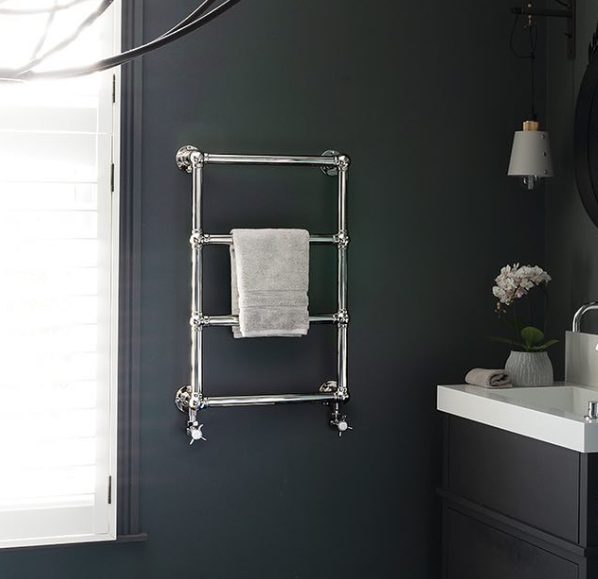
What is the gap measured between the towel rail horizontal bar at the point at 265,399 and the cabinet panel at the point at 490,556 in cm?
53

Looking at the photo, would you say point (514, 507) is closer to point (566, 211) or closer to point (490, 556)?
point (490, 556)

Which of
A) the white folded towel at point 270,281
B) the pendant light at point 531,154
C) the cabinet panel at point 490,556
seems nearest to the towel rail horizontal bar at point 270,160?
the white folded towel at point 270,281

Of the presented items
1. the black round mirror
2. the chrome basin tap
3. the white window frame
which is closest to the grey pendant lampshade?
the black round mirror

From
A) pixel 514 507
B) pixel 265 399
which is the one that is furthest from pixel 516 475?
pixel 265 399

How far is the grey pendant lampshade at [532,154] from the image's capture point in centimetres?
265

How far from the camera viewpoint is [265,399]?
8.39ft

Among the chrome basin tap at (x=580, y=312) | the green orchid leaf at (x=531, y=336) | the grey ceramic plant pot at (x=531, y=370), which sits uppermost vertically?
the chrome basin tap at (x=580, y=312)

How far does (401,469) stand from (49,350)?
1.20 m

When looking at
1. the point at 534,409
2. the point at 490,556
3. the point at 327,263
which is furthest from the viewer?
the point at 327,263

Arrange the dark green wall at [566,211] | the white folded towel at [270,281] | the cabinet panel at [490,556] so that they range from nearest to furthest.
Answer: the cabinet panel at [490,556] < the white folded towel at [270,281] < the dark green wall at [566,211]

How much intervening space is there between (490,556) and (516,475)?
0.28 metres

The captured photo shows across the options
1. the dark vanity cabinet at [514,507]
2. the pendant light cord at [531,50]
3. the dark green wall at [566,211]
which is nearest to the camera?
the dark vanity cabinet at [514,507]

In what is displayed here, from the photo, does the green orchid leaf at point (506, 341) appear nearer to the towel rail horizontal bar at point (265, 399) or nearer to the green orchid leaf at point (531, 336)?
the green orchid leaf at point (531, 336)

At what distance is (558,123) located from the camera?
2865 millimetres
